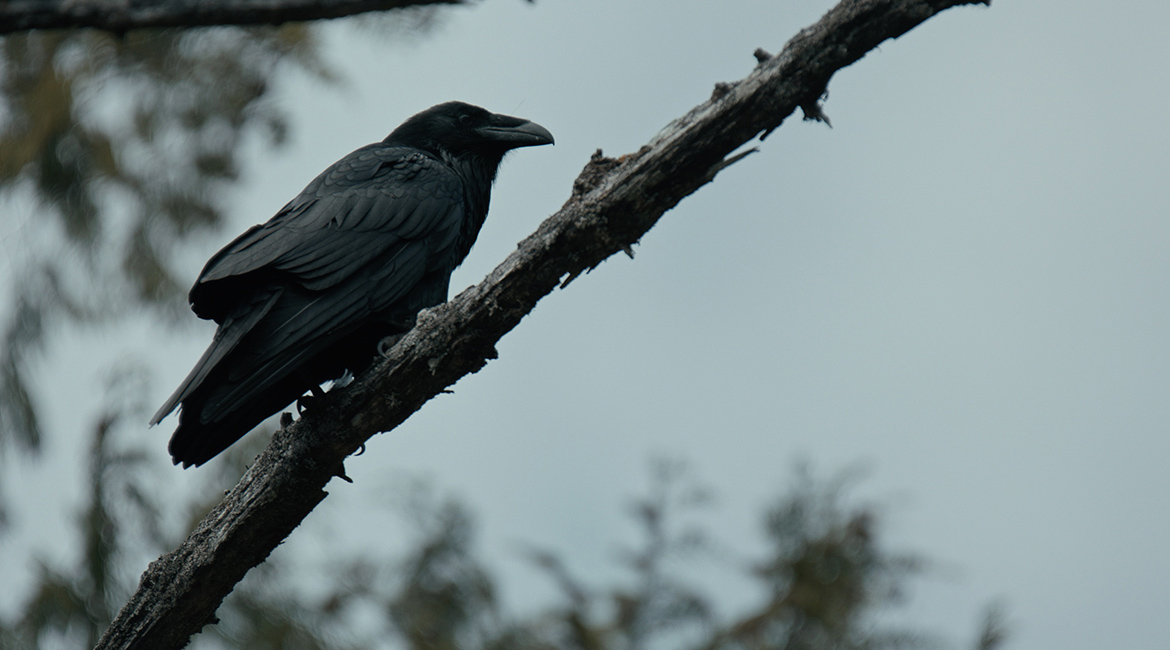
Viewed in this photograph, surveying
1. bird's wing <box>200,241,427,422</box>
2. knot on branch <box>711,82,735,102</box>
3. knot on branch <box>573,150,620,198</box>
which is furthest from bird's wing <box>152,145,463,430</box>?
knot on branch <box>711,82,735,102</box>

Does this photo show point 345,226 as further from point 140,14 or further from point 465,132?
point 465,132

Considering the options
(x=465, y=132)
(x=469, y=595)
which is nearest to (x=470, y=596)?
(x=469, y=595)

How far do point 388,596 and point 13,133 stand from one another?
15.6 feet

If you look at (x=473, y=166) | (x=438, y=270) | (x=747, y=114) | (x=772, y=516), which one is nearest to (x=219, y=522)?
(x=438, y=270)

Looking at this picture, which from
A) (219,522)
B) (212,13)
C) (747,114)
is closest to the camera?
(747,114)

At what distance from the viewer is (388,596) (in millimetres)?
8133

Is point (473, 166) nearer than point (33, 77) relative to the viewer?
No

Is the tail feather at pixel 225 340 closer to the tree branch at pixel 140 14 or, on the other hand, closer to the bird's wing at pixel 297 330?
the bird's wing at pixel 297 330

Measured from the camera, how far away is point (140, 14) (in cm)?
325

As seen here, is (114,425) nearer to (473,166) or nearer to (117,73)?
(117,73)

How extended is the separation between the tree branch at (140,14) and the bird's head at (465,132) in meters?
2.73

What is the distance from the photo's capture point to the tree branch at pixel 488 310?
288 centimetres

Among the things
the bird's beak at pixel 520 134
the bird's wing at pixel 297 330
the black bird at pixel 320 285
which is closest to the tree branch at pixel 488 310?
the bird's wing at pixel 297 330

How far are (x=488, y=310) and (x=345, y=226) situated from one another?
1597mm
